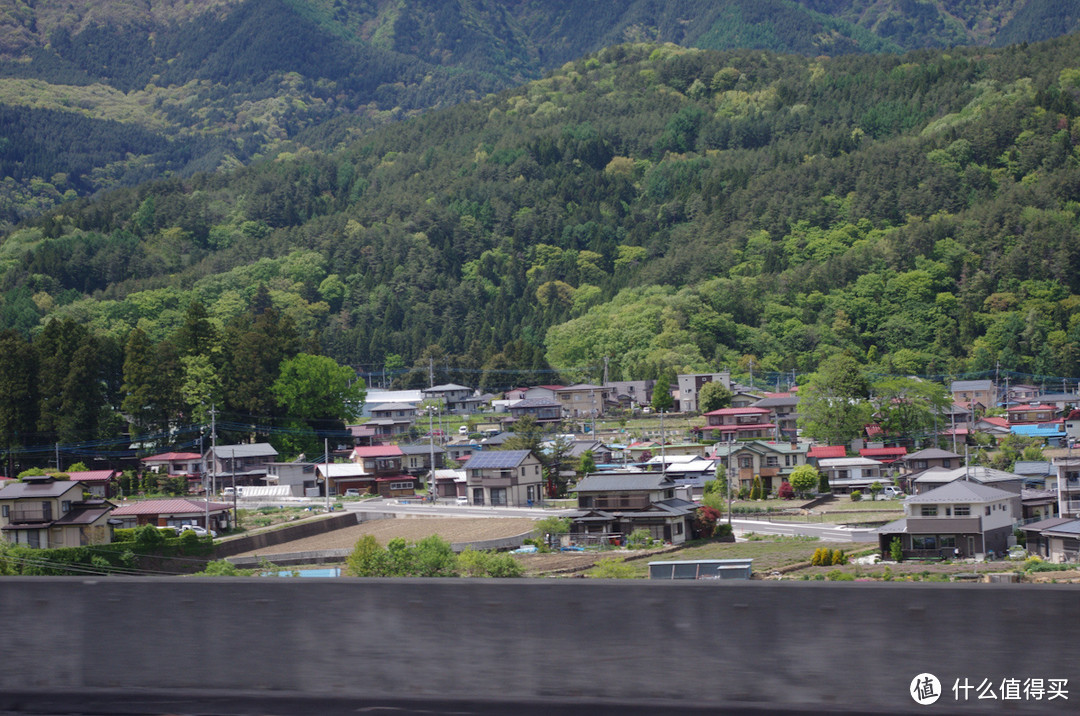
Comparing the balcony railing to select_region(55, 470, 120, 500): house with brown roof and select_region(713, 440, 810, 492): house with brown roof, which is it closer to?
select_region(55, 470, 120, 500): house with brown roof

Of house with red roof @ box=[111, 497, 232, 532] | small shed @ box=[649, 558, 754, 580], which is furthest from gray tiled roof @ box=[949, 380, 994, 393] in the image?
house with red roof @ box=[111, 497, 232, 532]

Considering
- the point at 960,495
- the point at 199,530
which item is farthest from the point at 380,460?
the point at 960,495

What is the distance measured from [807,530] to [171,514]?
52.9 feet

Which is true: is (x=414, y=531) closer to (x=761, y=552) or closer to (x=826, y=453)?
(x=761, y=552)

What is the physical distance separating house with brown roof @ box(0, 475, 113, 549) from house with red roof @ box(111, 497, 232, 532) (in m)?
2.82

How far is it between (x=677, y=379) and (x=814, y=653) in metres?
56.2

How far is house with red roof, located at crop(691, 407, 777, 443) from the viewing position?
44.4 meters

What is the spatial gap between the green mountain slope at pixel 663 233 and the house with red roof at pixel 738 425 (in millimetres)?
14859

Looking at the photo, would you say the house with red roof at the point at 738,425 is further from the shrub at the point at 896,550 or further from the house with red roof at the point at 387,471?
the shrub at the point at 896,550

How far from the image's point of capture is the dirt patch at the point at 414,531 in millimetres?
25797

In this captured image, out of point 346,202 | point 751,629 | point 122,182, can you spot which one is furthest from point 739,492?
Result: point 122,182

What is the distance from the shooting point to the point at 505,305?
85.4 metres

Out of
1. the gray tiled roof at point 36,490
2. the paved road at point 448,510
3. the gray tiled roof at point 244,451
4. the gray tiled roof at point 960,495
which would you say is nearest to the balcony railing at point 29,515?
the gray tiled roof at point 36,490

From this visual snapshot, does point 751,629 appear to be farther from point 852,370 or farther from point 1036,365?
point 1036,365
